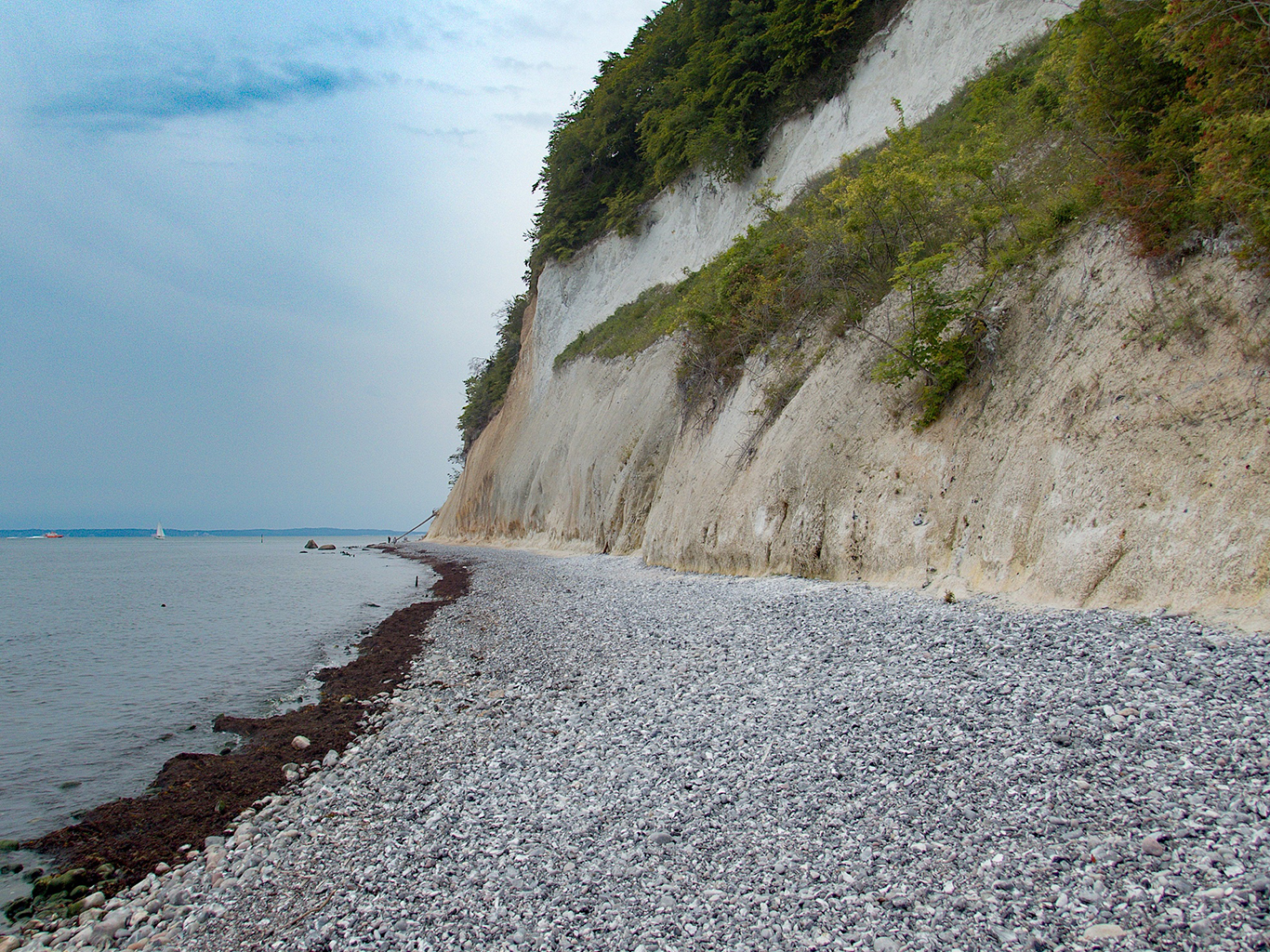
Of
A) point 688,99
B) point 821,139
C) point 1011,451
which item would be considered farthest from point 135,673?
point 688,99

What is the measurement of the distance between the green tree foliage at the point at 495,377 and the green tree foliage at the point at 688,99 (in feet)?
36.8

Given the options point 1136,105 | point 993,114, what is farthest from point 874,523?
point 993,114

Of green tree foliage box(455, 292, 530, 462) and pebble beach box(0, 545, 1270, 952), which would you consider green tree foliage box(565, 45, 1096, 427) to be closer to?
pebble beach box(0, 545, 1270, 952)

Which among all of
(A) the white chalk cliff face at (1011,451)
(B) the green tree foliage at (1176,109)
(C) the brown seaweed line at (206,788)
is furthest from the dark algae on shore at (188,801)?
(B) the green tree foliage at (1176,109)

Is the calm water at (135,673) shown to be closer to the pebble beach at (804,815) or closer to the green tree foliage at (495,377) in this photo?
the pebble beach at (804,815)

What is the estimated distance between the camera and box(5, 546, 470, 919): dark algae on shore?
5.06 metres

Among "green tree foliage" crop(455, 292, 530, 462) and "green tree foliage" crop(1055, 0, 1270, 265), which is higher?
"green tree foliage" crop(455, 292, 530, 462)

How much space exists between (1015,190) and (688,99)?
2039 cm

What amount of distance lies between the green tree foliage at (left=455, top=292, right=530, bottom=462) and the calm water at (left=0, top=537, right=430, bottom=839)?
26.7 m

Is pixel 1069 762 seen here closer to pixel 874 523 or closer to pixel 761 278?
pixel 874 523

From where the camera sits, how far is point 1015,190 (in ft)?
38.3

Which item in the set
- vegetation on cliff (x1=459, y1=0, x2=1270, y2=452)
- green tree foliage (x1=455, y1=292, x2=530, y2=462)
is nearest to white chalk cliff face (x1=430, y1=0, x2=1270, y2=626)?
vegetation on cliff (x1=459, y1=0, x2=1270, y2=452)

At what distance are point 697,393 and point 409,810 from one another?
17.8 metres

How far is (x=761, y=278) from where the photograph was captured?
18.0m
